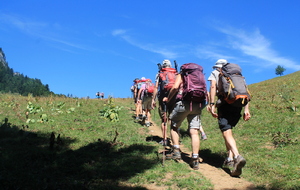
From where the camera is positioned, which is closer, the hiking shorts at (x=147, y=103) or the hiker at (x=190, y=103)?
the hiker at (x=190, y=103)

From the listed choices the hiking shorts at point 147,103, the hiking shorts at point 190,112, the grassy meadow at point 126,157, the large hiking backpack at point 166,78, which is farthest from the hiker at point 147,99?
the hiking shorts at point 190,112

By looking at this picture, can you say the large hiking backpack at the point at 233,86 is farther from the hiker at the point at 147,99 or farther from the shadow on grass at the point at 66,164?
the hiker at the point at 147,99

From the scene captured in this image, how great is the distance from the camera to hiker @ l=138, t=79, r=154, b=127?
41.7 ft

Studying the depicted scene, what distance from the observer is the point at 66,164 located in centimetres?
643

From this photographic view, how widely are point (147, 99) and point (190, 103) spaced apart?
636 cm

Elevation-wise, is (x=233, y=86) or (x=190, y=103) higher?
(x=233, y=86)

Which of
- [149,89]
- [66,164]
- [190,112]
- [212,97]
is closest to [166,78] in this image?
[190,112]

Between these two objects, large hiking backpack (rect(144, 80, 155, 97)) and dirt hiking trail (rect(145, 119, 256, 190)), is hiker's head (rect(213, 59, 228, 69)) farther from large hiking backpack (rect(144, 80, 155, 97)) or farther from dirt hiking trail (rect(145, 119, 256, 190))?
large hiking backpack (rect(144, 80, 155, 97))

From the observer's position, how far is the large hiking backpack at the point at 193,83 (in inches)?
249

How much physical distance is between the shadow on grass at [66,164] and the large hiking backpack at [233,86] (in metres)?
2.34

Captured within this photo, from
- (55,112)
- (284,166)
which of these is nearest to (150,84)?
(55,112)

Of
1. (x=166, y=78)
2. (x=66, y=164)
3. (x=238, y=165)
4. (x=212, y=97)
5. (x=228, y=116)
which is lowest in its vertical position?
(x=66, y=164)

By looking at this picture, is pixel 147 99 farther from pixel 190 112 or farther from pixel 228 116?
pixel 228 116

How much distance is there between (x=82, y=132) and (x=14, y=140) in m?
2.45
